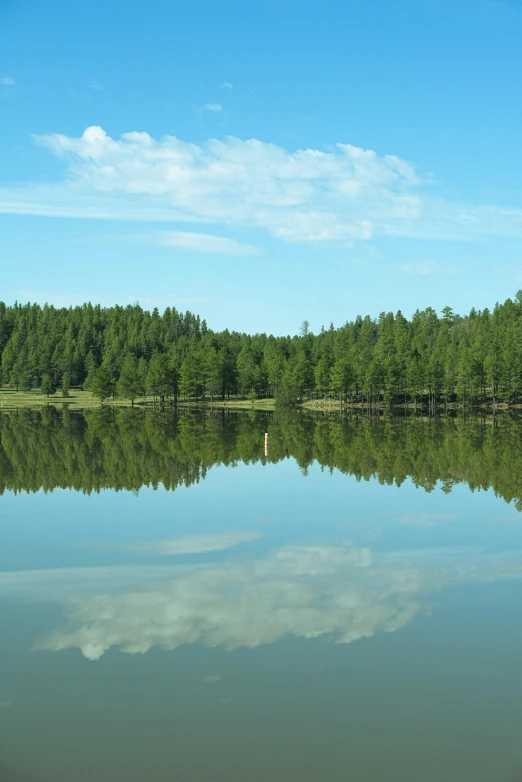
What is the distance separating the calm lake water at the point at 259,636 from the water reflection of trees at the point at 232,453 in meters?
4.07

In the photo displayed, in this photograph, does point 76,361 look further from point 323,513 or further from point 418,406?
point 323,513

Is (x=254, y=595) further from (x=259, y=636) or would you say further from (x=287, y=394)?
(x=287, y=394)

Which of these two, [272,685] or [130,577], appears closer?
[272,685]

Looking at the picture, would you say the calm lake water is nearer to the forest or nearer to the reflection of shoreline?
the reflection of shoreline

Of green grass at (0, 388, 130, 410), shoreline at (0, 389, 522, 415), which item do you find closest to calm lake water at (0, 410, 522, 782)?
shoreline at (0, 389, 522, 415)

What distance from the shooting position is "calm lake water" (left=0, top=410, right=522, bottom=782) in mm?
10656

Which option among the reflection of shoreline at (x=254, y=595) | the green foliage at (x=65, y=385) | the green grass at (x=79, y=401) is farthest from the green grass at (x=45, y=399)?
the reflection of shoreline at (x=254, y=595)

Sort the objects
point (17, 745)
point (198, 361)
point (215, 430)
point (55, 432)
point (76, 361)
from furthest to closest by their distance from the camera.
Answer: point (76, 361)
point (198, 361)
point (215, 430)
point (55, 432)
point (17, 745)

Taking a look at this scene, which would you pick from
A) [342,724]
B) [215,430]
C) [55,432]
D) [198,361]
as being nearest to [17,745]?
[342,724]

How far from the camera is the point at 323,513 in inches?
1086

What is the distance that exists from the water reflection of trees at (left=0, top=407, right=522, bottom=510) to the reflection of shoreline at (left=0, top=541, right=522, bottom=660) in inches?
492

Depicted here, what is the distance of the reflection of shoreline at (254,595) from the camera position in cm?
1477

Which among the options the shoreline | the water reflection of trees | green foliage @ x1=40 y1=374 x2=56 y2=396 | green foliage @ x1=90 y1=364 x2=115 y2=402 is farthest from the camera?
green foliage @ x1=40 y1=374 x2=56 y2=396

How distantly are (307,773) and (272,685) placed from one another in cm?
253
